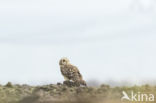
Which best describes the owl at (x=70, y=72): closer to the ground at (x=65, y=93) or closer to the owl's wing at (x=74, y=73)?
the owl's wing at (x=74, y=73)

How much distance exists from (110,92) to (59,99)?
2205mm

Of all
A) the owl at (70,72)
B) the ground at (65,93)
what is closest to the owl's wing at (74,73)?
the owl at (70,72)

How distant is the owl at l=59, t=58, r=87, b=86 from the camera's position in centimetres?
1755

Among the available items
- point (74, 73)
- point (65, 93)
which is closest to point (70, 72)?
point (74, 73)

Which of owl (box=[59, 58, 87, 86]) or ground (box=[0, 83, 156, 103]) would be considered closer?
ground (box=[0, 83, 156, 103])

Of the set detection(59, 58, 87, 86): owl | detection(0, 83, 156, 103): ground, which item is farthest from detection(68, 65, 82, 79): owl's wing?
detection(0, 83, 156, 103): ground

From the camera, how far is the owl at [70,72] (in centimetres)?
1755

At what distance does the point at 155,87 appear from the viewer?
16984mm

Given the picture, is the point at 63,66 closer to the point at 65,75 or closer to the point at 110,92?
the point at 65,75

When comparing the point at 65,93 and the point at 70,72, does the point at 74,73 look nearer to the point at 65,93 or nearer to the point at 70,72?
the point at 70,72

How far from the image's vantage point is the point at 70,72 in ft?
57.8

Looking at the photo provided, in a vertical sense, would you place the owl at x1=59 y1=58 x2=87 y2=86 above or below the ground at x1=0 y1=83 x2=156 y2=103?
above

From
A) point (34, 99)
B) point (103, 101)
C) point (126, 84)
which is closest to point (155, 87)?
point (126, 84)

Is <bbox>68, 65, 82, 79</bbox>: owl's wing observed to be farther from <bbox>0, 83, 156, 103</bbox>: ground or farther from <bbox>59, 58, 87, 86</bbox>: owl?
<bbox>0, 83, 156, 103</bbox>: ground
